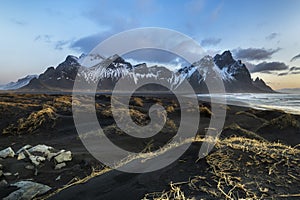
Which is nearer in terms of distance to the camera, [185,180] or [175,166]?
[185,180]

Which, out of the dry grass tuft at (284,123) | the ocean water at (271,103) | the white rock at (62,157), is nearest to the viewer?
the white rock at (62,157)

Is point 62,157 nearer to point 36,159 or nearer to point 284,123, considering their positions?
point 36,159

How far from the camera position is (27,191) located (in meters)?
5.71

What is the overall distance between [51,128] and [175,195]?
14031mm

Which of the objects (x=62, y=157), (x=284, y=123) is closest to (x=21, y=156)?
(x=62, y=157)

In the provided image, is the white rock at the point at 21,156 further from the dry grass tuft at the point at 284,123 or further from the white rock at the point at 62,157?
the dry grass tuft at the point at 284,123

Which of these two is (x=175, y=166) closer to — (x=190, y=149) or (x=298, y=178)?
(x=190, y=149)

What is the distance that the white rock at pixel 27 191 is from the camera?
5509mm

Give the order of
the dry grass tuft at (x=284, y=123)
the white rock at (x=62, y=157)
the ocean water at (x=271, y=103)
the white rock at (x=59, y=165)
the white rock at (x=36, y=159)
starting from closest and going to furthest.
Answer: the white rock at (x=59, y=165) < the white rock at (x=36, y=159) < the white rock at (x=62, y=157) < the dry grass tuft at (x=284, y=123) < the ocean water at (x=271, y=103)

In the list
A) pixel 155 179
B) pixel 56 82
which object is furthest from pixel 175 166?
pixel 56 82

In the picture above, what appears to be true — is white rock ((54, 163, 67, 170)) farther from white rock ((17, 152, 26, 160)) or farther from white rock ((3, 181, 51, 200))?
white rock ((3, 181, 51, 200))

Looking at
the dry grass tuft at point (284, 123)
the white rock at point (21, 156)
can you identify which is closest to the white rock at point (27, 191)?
the white rock at point (21, 156)

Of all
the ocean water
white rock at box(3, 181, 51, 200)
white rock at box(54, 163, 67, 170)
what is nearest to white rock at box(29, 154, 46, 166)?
white rock at box(54, 163, 67, 170)

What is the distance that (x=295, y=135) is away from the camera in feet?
43.6
